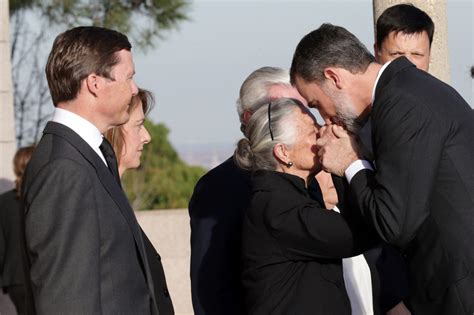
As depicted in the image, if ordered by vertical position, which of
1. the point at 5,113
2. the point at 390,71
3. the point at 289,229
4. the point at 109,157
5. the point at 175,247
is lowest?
the point at 175,247

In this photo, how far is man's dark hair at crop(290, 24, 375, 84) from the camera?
3.88m

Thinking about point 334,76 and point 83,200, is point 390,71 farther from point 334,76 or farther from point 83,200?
point 83,200

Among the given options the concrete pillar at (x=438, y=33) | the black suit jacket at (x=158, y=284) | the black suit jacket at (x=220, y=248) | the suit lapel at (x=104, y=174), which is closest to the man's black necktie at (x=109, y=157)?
the suit lapel at (x=104, y=174)

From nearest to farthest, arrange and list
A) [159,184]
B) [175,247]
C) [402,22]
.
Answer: [402,22]
[175,247]
[159,184]

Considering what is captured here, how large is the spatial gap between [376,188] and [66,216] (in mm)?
958

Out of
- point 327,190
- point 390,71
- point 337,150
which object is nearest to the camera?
point 390,71

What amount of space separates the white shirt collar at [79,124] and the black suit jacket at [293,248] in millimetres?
629

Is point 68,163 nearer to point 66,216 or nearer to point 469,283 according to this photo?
point 66,216

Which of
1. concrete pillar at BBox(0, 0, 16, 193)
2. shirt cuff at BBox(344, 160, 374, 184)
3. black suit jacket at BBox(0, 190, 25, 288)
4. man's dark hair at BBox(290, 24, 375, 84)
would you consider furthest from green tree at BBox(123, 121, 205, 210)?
shirt cuff at BBox(344, 160, 374, 184)

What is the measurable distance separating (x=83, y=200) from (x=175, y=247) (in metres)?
5.30

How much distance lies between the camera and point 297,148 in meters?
4.18

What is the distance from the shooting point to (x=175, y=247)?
8930 millimetres

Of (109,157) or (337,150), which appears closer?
(337,150)

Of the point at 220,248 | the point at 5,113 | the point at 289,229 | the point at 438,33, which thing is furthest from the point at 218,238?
the point at 5,113
